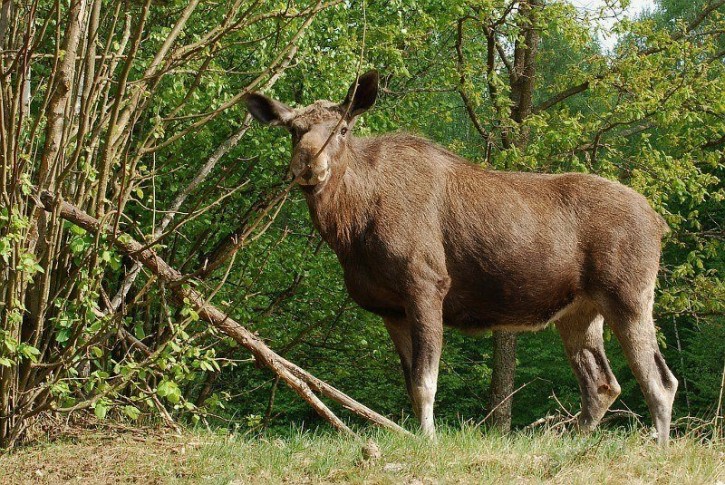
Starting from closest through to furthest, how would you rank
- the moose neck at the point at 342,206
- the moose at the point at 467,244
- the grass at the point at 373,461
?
the grass at the point at 373,461, the moose at the point at 467,244, the moose neck at the point at 342,206

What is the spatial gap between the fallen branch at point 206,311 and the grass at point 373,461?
0.40 metres

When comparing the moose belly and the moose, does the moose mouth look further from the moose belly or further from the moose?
the moose belly

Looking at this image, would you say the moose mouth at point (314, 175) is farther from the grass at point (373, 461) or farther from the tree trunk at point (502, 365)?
the tree trunk at point (502, 365)

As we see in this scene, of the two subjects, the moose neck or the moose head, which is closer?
the moose head

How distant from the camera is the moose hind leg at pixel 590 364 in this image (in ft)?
30.1

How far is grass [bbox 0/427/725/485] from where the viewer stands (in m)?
6.05

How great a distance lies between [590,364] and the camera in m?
9.29

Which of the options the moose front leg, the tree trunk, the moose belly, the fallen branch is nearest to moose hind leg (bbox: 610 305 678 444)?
the moose belly

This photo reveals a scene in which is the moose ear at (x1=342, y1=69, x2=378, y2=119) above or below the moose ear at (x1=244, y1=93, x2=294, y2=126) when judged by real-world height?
above

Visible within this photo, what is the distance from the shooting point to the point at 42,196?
6812 mm

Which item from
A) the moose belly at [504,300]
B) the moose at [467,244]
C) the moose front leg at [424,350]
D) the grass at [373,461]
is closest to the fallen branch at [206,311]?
the grass at [373,461]

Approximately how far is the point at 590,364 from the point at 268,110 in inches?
159

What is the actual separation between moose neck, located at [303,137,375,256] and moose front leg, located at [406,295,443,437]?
87cm

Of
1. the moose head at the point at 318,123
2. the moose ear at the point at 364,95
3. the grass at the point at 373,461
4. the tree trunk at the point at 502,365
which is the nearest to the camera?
the grass at the point at 373,461
